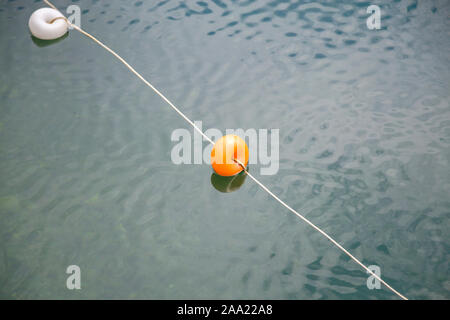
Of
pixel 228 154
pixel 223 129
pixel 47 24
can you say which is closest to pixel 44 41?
pixel 47 24

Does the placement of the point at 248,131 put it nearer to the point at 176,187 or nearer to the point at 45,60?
the point at 176,187

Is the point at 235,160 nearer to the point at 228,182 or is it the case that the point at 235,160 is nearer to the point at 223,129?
the point at 228,182

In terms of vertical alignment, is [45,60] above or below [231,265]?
above

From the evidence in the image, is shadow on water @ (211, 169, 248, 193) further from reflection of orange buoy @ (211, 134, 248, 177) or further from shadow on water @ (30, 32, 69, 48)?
shadow on water @ (30, 32, 69, 48)

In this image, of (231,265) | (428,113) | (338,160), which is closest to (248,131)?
(338,160)

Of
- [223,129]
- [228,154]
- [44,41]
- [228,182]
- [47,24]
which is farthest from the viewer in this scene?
[44,41]

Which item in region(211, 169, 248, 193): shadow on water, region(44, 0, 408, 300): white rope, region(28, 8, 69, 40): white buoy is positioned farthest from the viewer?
region(28, 8, 69, 40): white buoy

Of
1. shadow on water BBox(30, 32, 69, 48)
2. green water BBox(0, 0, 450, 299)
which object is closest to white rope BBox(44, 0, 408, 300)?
green water BBox(0, 0, 450, 299)
